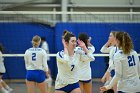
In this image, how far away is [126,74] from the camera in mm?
4910

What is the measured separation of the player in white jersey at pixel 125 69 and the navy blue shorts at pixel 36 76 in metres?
3.05

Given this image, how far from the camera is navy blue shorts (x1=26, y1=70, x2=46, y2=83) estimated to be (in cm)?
769

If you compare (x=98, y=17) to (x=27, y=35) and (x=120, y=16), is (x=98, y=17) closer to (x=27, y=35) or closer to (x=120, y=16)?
(x=120, y=16)

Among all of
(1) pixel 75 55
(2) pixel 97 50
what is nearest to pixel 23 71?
(2) pixel 97 50

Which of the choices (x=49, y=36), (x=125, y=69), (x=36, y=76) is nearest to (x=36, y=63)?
(x=36, y=76)

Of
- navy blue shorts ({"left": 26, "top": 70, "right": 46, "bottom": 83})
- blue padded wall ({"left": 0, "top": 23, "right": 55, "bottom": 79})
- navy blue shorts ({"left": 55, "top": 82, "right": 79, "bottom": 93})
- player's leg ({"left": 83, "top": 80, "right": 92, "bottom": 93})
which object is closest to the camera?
navy blue shorts ({"left": 55, "top": 82, "right": 79, "bottom": 93})

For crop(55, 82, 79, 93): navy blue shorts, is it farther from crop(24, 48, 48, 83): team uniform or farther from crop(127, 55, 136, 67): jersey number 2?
crop(24, 48, 48, 83): team uniform

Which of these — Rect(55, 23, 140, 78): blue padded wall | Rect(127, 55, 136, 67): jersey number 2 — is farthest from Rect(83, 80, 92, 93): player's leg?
Rect(55, 23, 140, 78): blue padded wall

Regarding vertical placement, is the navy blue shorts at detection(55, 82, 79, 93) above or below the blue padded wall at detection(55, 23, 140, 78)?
below

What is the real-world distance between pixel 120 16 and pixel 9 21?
498 cm

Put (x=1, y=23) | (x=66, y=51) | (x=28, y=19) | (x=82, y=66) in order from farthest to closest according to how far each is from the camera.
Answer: (x=28, y=19) < (x=1, y=23) < (x=82, y=66) < (x=66, y=51)

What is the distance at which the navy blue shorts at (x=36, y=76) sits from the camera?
7691 millimetres

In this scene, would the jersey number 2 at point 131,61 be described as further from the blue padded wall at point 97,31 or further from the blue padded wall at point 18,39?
the blue padded wall at point 18,39

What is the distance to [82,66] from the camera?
7.38 metres
